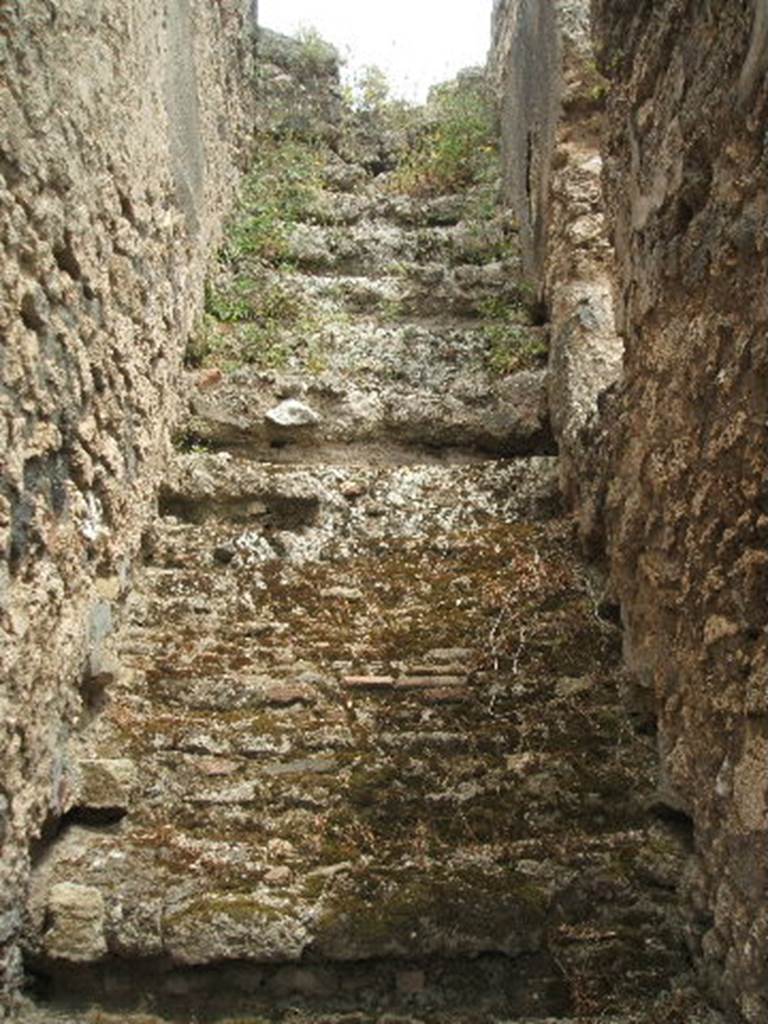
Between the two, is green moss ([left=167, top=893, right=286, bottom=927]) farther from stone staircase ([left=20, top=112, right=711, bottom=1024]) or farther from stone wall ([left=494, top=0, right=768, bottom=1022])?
stone wall ([left=494, top=0, right=768, bottom=1022])

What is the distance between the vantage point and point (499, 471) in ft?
13.9

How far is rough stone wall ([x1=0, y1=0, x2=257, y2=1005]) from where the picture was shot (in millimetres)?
2566

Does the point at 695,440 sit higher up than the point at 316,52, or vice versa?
the point at 316,52

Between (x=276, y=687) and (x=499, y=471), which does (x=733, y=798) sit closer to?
(x=276, y=687)

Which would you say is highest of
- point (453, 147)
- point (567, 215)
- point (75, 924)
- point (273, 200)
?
point (453, 147)

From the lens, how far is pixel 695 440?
2.61 meters

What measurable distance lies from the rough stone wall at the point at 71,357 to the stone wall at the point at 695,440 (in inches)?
58.0

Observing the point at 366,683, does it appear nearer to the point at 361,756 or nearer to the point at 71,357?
the point at 361,756

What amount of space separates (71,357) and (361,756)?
1.29 metres

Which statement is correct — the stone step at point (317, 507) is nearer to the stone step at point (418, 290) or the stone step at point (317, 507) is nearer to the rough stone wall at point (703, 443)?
the rough stone wall at point (703, 443)

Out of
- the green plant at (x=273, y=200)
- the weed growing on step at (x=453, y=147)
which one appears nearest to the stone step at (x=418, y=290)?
the green plant at (x=273, y=200)

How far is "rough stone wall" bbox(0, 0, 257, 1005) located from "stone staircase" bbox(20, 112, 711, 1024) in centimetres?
18

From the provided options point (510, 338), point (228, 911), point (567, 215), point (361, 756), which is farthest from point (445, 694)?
point (567, 215)

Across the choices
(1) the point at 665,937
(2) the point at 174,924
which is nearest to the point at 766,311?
(1) the point at 665,937
